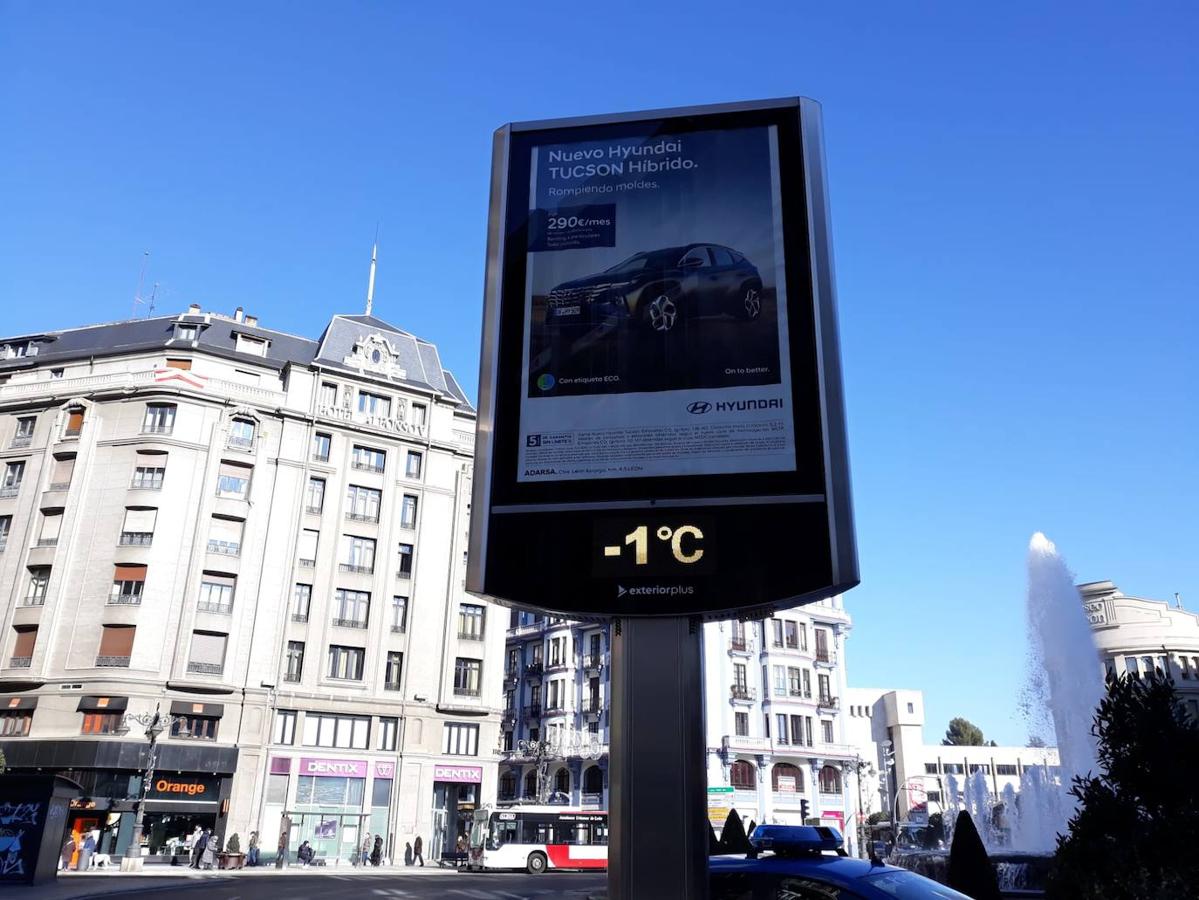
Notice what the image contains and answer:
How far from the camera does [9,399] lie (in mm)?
48281

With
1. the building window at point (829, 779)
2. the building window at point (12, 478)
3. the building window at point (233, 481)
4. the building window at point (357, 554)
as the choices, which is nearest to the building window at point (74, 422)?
the building window at point (12, 478)

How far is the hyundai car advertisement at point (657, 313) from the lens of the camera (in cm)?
747

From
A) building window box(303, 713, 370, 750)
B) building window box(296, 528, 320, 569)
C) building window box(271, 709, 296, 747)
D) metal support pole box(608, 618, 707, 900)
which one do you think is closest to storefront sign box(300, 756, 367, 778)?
building window box(303, 713, 370, 750)

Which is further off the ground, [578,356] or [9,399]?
[9,399]

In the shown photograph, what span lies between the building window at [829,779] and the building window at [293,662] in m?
36.4

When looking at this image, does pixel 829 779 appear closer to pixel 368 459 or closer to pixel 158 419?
pixel 368 459

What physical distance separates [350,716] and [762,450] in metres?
41.7

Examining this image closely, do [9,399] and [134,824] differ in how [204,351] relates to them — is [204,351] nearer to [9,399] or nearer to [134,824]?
[9,399]

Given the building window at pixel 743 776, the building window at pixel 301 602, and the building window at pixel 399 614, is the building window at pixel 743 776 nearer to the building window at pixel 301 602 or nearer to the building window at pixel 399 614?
the building window at pixel 399 614

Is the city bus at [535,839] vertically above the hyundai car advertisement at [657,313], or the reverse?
the hyundai car advertisement at [657,313]

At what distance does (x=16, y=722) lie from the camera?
40875 mm

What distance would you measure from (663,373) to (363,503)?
141 ft

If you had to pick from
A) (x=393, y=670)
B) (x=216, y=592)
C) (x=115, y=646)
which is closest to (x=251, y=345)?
(x=216, y=592)

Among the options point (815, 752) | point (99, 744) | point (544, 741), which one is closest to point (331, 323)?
point (99, 744)
